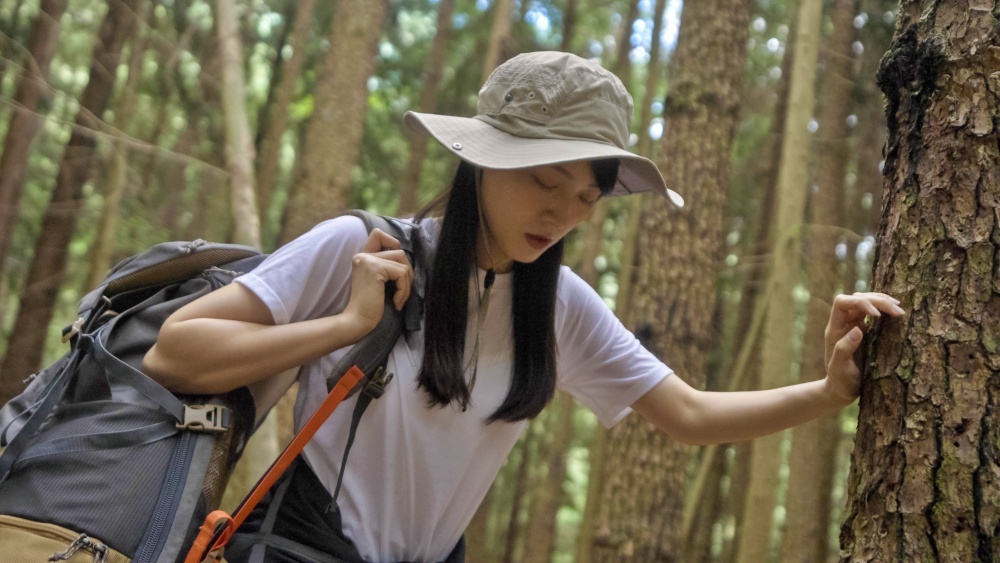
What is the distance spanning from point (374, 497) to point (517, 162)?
0.81 m

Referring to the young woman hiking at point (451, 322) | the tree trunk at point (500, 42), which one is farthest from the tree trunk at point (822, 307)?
the young woman hiking at point (451, 322)

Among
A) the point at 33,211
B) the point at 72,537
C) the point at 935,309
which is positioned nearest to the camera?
the point at 72,537

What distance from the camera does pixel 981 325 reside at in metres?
1.87

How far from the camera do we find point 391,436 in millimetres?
2076

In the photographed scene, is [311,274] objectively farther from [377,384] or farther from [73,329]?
[73,329]

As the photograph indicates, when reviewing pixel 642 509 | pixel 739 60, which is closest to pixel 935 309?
pixel 642 509

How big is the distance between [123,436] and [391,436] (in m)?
0.55

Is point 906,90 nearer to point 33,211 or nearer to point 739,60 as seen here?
point 739,60

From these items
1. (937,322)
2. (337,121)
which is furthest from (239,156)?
(937,322)

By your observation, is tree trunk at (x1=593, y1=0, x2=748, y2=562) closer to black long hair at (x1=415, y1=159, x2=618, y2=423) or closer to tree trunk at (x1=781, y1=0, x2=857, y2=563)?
tree trunk at (x1=781, y1=0, x2=857, y2=563)

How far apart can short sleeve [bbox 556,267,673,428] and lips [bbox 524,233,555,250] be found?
32cm

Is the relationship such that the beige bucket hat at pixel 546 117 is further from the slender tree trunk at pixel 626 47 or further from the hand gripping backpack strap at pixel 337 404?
the slender tree trunk at pixel 626 47

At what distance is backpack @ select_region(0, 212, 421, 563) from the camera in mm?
1826

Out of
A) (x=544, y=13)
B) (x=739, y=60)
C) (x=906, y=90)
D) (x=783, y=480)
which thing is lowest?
(x=783, y=480)
